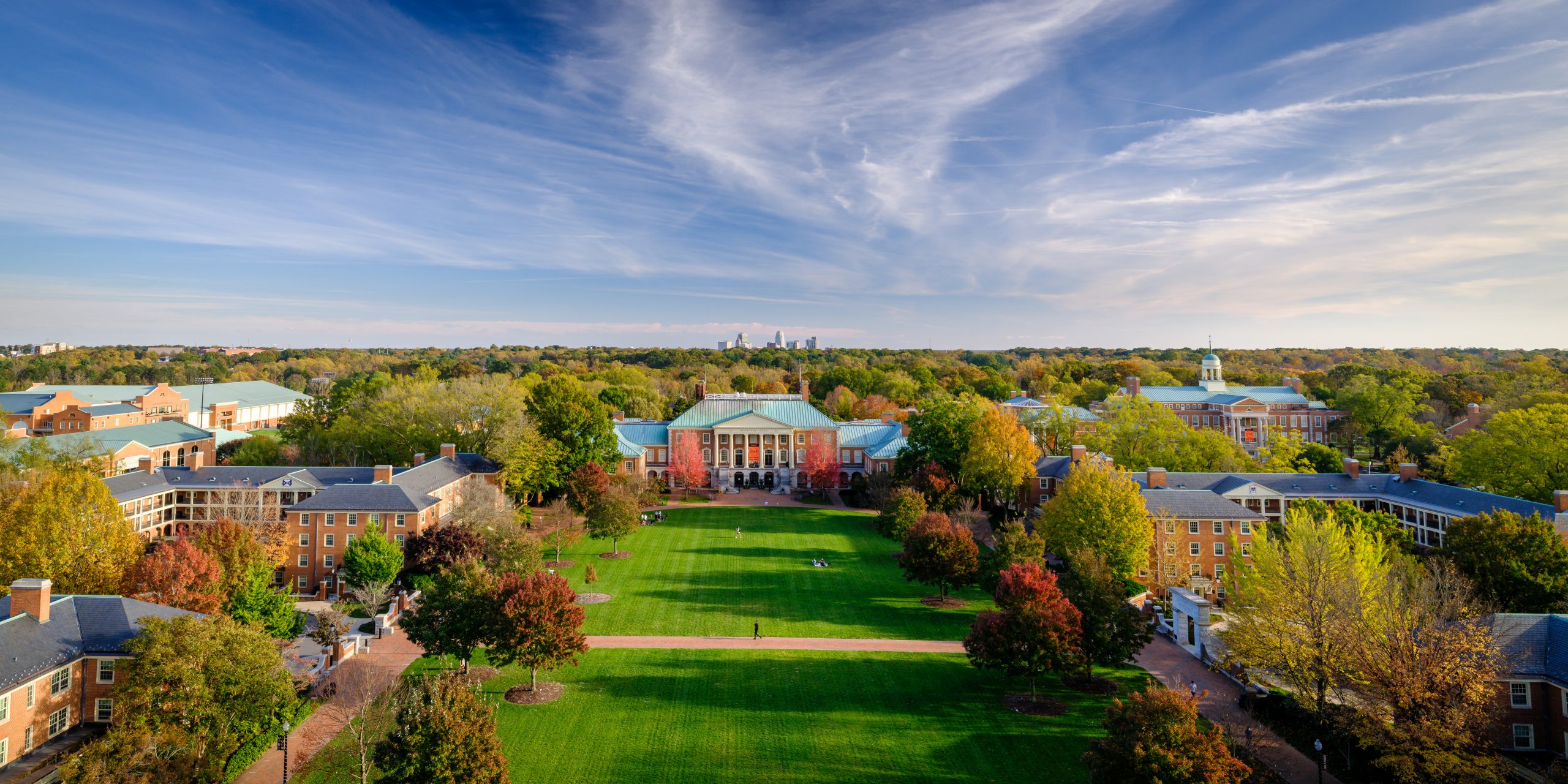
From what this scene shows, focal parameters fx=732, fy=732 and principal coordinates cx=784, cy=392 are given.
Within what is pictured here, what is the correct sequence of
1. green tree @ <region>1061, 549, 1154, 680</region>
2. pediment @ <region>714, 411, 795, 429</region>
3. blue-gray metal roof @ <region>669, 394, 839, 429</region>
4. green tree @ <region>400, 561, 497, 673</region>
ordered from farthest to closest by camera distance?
1. blue-gray metal roof @ <region>669, 394, 839, 429</region>
2. pediment @ <region>714, 411, 795, 429</region>
3. green tree @ <region>1061, 549, 1154, 680</region>
4. green tree @ <region>400, 561, 497, 673</region>

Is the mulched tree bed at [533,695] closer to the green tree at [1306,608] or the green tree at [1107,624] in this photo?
the green tree at [1107,624]

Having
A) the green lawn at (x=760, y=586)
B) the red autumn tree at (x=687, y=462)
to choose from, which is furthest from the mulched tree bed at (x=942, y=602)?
the red autumn tree at (x=687, y=462)

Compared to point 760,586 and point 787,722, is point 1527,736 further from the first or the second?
point 760,586

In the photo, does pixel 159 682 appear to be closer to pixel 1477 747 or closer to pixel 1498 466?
pixel 1477 747

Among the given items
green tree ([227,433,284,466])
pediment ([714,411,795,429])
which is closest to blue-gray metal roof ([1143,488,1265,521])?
pediment ([714,411,795,429])

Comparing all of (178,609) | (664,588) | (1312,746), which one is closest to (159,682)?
(178,609)

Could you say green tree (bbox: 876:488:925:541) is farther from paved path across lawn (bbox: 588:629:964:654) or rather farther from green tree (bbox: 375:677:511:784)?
green tree (bbox: 375:677:511:784)

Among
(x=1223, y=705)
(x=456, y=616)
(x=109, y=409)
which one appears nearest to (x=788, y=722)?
(x=456, y=616)
